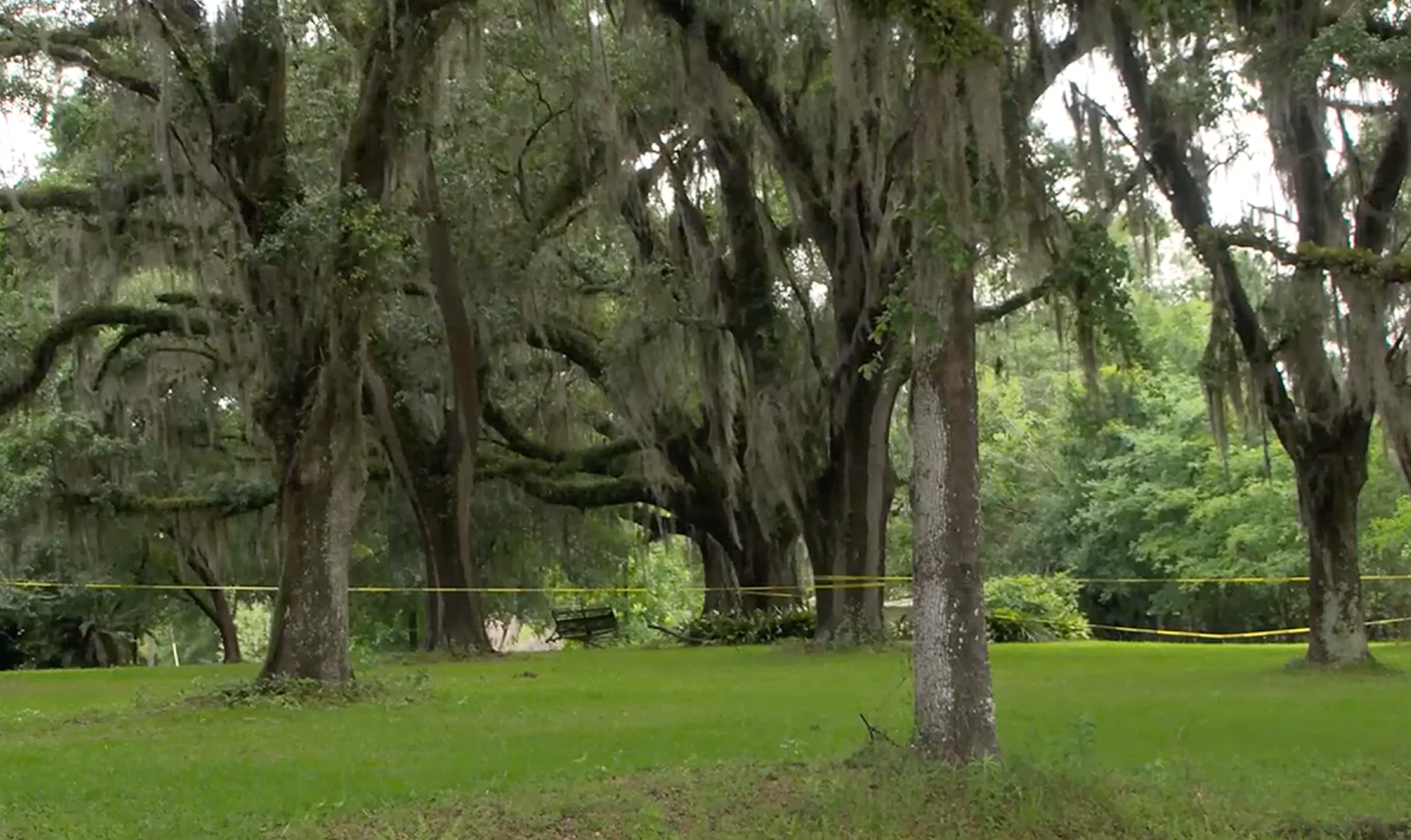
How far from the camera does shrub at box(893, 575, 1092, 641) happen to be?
2489 cm

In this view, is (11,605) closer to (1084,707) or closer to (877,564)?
(877,564)

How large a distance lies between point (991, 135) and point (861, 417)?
427 inches

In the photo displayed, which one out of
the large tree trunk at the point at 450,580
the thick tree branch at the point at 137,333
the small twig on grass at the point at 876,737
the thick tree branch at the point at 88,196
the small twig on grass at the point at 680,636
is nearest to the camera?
the small twig on grass at the point at 876,737

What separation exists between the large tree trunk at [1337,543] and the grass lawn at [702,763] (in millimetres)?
565

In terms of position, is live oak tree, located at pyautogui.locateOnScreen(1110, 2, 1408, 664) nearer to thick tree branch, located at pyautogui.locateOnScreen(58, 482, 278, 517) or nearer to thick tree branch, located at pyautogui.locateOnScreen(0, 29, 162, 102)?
thick tree branch, located at pyautogui.locateOnScreen(0, 29, 162, 102)

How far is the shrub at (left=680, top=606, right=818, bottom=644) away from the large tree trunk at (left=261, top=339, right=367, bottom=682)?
10.7 meters

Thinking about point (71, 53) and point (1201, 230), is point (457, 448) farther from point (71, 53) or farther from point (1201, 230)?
point (1201, 230)

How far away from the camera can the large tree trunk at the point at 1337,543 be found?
47.2 ft

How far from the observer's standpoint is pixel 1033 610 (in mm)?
26688

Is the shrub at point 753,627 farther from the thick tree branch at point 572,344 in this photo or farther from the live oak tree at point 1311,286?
the live oak tree at point 1311,286

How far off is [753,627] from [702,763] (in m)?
14.8

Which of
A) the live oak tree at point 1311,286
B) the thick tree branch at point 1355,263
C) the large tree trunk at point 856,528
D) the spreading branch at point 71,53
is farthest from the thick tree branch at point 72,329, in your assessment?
the thick tree branch at point 1355,263

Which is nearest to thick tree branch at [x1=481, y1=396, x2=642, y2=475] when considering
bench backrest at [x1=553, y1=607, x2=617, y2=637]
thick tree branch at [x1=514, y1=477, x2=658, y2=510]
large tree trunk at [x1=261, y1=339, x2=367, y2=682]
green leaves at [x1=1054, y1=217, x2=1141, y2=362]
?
thick tree branch at [x1=514, y1=477, x2=658, y2=510]

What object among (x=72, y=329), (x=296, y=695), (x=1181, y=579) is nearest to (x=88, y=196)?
(x=72, y=329)
